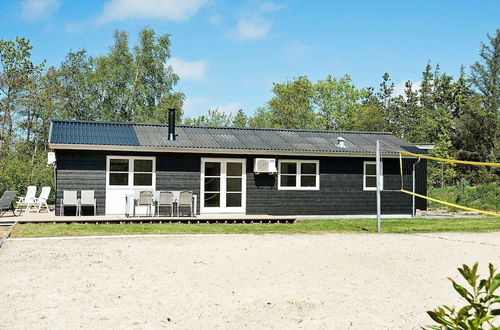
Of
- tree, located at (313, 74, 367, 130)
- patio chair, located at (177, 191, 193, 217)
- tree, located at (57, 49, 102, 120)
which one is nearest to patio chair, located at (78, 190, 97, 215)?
patio chair, located at (177, 191, 193, 217)

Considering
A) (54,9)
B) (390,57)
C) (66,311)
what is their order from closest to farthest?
(66,311), (54,9), (390,57)

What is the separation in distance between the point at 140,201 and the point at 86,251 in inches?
225

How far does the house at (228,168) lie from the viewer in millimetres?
15008

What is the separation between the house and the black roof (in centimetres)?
3

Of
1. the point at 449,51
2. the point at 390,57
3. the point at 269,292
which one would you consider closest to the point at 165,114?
the point at 390,57

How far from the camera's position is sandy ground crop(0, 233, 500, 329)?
15.6 ft

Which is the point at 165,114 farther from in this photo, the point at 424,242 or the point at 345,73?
the point at 424,242

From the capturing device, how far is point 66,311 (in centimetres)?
489

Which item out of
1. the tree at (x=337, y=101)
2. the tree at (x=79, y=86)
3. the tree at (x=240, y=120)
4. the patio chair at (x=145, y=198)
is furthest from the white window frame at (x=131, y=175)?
the tree at (x=240, y=120)

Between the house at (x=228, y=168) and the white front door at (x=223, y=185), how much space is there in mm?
32

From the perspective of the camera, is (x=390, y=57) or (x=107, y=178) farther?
(x=390, y=57)

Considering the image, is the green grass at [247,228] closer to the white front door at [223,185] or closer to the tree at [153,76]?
the white front door at [223,185]

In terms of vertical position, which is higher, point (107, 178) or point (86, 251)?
point (107, 178)

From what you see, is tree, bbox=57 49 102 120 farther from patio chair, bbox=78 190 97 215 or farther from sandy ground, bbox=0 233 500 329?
sandy ground, bbox=0 233 500 329
